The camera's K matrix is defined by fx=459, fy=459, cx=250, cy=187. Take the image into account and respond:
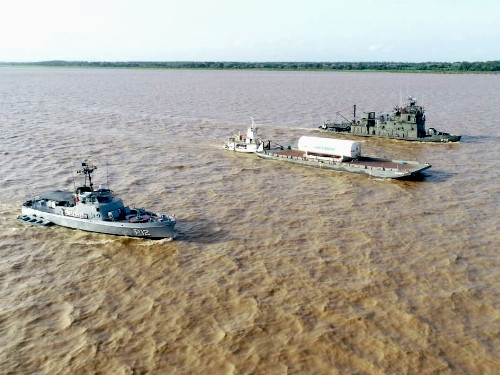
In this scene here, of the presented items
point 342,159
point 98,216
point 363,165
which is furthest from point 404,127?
point 98,216

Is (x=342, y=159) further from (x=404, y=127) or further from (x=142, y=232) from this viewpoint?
(x=142, y=232)

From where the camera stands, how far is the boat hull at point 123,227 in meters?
39.1

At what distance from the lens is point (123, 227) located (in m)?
39.8

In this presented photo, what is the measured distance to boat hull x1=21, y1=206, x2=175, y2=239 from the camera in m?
39.1

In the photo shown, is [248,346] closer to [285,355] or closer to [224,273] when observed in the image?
[285,355]

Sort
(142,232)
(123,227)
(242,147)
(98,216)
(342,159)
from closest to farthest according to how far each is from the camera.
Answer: (142,232) < (123,227) < (98,216) < (342,159) < (242,147)

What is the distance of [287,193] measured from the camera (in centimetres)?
5419

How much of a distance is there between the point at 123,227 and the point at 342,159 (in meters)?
36.7

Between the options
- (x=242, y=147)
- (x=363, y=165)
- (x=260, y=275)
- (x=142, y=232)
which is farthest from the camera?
(x=242, y=147)

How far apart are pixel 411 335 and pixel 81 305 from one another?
2047 cm

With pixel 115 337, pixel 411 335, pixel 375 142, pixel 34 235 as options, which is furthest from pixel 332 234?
pixel 375 142

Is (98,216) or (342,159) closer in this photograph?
(98,216)

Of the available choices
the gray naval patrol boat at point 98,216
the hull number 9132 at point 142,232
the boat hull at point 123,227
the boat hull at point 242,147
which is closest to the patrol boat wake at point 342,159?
the boat hull at point 242,147

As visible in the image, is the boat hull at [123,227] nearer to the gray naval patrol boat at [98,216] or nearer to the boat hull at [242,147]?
the gray naval patrol boat at [98,216]
